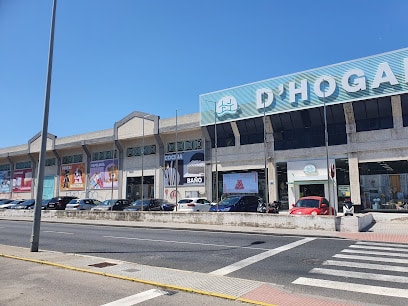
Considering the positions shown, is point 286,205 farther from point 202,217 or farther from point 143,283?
point 143,283

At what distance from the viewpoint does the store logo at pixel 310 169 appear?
105 feet

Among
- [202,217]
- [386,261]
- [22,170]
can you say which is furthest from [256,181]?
[22,170]

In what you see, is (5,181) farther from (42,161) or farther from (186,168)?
(42,161)

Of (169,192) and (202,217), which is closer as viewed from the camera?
(202,217)

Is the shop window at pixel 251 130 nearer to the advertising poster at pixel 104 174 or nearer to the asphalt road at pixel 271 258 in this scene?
the advertising poster at pixel 104 174

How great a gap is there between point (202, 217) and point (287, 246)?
9.72 metres

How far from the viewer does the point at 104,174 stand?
4825cm

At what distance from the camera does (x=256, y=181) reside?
36.1 metres

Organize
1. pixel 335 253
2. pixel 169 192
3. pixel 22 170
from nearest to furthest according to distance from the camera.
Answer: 1. pixel 335 253
2. pixel 169 192
3. pixel 22 170

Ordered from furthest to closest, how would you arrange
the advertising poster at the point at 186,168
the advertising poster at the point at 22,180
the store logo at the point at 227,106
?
the advertising poster at the point at 22,180
the advertising poster at the point at 186,168
the store logo at the point at 227,106

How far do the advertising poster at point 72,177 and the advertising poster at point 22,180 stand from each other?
8.99m

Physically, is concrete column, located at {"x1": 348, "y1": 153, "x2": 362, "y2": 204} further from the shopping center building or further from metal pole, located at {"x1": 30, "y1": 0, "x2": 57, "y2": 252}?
metal pole, located at {"x1": 30, "y1": 0, "x2": 57, "y2": 252}

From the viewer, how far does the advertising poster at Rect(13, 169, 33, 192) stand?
193 feet

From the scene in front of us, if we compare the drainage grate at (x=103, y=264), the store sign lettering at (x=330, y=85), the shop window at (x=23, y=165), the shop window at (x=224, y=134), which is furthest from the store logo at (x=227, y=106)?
the shop window at (x=23, y=165)
